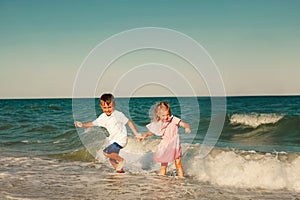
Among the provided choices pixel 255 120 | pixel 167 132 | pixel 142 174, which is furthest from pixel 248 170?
pixel 255 120

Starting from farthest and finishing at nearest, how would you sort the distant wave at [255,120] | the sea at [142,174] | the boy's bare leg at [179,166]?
the distant wave at [255,120] → the boy's bare leg at [179,166] → the sea at [142,174]

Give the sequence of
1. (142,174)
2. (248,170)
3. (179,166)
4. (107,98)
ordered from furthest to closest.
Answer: (248,170) < (142,174) < (179,166) < (107,98)

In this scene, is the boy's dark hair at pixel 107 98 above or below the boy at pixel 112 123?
above

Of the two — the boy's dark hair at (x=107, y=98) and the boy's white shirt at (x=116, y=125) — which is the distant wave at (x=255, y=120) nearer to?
the boy's white shirt at (x=116, y=125)

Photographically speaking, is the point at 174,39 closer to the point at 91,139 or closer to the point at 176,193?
the point at 176,193

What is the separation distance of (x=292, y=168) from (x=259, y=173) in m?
0.98

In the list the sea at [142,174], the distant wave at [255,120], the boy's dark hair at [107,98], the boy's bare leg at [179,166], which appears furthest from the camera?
the distant wave at [255,120]

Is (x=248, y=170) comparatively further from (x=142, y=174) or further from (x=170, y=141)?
(x=142, y=174)

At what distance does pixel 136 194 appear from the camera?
665 centimetres

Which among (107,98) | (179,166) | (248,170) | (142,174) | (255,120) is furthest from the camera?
(255,120)

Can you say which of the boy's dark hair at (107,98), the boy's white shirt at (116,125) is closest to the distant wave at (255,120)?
the boy's white shirt at (116,125)

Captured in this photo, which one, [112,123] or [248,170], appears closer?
[112,123]

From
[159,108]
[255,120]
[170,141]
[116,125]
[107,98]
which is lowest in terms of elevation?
[255,120]

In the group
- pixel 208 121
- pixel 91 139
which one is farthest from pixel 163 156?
pixel 208 121
